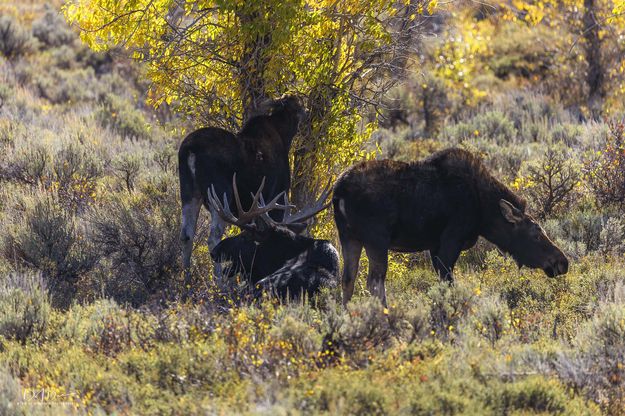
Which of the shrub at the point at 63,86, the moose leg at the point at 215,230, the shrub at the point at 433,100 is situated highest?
the shrub at the point at 433,100

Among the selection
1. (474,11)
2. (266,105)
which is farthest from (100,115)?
(474,11)

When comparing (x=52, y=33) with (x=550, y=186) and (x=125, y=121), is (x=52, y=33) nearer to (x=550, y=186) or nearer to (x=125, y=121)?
(x=125, y=121)

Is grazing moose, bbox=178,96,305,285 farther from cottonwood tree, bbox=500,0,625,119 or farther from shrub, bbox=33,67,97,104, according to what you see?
shrub, bbox=33,67,97,104

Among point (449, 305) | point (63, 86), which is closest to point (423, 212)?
point (449, 305)

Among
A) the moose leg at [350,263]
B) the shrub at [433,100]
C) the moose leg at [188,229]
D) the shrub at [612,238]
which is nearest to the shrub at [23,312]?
the moose leg at [188,229]

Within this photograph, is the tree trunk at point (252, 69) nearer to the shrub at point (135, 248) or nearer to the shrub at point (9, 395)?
the shrub at point (135, 248)

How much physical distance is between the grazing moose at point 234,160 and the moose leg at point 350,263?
4.36ft

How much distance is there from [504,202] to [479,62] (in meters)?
19.1

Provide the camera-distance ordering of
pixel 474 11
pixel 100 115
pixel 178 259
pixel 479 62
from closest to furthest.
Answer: pixel 178 259 → pixel 100 115 → pixel 479 62 → pixel 474 11

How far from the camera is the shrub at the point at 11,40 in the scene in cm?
2689

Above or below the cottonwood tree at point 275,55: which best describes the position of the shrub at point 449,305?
below

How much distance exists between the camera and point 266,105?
10.5 m

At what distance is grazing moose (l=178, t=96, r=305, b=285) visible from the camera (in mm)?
9719

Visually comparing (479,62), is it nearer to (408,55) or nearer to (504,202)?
(408,55)
